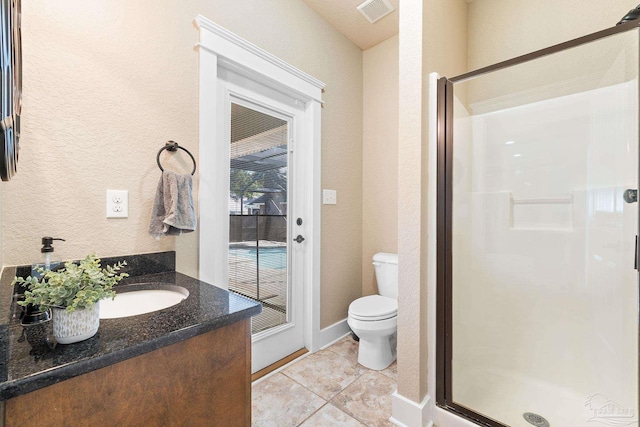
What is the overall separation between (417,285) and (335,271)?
3.32 feet

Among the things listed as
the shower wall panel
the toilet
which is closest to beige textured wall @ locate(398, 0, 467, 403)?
the shower wall panel

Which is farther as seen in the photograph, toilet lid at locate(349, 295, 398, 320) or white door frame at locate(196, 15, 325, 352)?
toilet lid at locate(349, 295, 398, 320)

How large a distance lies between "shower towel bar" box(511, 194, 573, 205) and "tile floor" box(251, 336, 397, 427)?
4.56ft

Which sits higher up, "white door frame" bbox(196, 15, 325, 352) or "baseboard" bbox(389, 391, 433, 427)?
"white door frame" bbox(196, 15, 325, 352)

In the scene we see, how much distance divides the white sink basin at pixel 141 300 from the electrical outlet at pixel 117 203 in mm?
344

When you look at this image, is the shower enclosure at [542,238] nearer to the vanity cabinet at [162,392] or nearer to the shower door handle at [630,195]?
the shower door handle at [630,195]

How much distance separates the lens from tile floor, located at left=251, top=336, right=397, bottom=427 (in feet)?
4.89

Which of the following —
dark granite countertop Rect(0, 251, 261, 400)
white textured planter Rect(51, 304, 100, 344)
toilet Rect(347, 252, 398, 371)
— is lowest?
toilet Rect(347, 252, 398, 371)

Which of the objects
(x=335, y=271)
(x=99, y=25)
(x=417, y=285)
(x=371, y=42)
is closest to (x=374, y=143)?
(x=371, y=42)

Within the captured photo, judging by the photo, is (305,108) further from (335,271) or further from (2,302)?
(2,302)

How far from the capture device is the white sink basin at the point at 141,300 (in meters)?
1.07

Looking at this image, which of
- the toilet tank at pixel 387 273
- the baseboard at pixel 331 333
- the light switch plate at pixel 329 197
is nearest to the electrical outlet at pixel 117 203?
the light switch plate at pixel 329 197

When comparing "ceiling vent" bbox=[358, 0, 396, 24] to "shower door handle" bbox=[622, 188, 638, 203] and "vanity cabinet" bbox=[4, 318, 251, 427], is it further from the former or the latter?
"vanity cabinet" bbox=[4, 318, 251, 427]

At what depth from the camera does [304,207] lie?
2197mm
